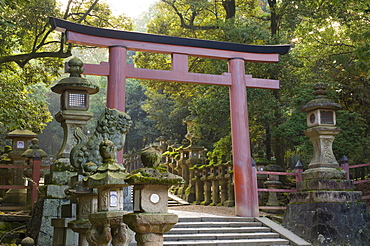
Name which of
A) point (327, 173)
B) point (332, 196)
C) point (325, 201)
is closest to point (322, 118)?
point (327, 173)

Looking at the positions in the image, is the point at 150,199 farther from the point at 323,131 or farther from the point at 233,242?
the point at 323,131

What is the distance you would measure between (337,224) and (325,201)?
0.54 metres

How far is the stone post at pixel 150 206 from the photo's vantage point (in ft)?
14.3

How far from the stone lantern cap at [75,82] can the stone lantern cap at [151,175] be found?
424 centimetres

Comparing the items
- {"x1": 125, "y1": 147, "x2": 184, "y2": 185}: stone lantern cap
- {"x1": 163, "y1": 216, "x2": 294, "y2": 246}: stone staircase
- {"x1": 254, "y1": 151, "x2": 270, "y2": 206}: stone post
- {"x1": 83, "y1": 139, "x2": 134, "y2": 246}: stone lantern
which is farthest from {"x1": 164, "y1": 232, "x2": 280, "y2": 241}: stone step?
{"x1": 125, "y1": 147, "x2": 184, "y2": 185}: stone lantern cap

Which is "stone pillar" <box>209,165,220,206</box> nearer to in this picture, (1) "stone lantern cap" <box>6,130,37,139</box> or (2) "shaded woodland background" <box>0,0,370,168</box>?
(2) "shaded woodland background" <box>0,0,370,168</box>

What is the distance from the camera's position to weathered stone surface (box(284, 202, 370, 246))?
28.4 ft

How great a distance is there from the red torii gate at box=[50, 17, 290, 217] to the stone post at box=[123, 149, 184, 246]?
548 centimetres

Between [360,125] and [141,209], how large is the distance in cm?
1029

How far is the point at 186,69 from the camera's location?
10.8 m

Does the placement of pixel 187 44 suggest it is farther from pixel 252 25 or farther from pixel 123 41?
pixel 252 25

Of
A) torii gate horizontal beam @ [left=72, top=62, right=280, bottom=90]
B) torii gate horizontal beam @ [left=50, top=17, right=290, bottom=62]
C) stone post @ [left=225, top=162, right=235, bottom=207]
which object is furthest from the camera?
stone post @ [left=225, top=162, right=235, bottom=207]

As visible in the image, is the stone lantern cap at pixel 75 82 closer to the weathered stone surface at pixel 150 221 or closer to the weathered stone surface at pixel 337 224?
the weathered stone surface at pixel 150 221

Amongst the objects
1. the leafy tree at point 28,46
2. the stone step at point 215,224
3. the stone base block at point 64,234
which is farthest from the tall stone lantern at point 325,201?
the leafy tree at point 28,46
